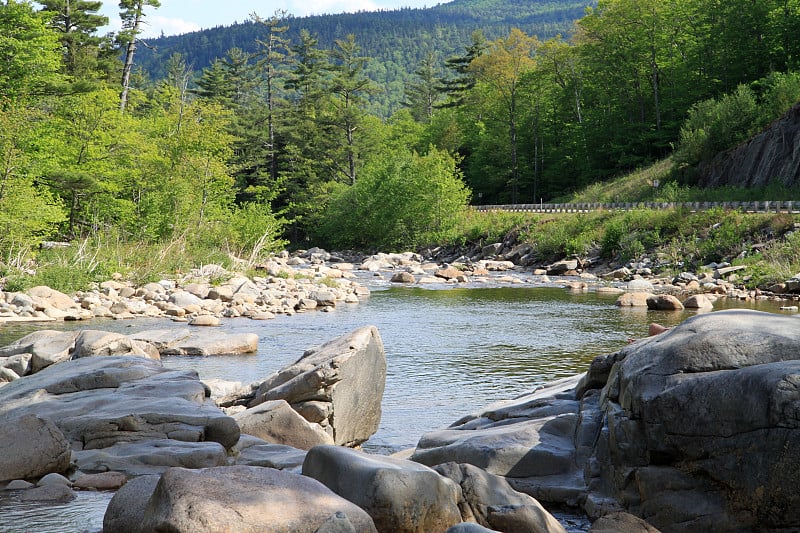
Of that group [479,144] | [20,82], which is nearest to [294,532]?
[20,82]

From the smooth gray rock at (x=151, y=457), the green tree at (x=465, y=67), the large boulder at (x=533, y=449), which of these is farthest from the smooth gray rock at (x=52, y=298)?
the green tree at (x=465, y=67)

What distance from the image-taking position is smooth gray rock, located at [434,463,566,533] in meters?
5.30

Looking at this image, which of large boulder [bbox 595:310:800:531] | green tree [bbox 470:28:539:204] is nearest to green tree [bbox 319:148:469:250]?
green tree [bbox 470:28:539:204]

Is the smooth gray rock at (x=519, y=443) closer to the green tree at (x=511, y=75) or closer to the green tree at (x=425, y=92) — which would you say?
the green tree at (x=511, y=75)

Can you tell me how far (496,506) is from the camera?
540cm

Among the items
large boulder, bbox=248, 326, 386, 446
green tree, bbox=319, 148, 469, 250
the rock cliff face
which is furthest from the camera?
green tree, bbox=319, 148, 469, 250

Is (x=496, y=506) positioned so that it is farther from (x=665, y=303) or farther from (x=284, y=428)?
(x=665, y=303)

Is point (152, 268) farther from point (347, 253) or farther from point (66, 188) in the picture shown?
point (347, 253)

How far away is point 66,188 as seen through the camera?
93.6 feet

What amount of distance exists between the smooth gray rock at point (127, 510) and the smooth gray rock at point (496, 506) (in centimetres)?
209

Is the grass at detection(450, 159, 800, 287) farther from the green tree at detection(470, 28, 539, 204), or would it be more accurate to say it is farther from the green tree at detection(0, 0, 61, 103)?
the green tree at detection(0, 0, 61, 103)

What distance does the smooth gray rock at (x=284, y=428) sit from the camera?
8016 millimetres

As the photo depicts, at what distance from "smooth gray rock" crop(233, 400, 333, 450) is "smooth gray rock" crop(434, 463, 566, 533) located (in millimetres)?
2635

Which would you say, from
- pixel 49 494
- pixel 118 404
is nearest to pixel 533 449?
pixel 49 494
